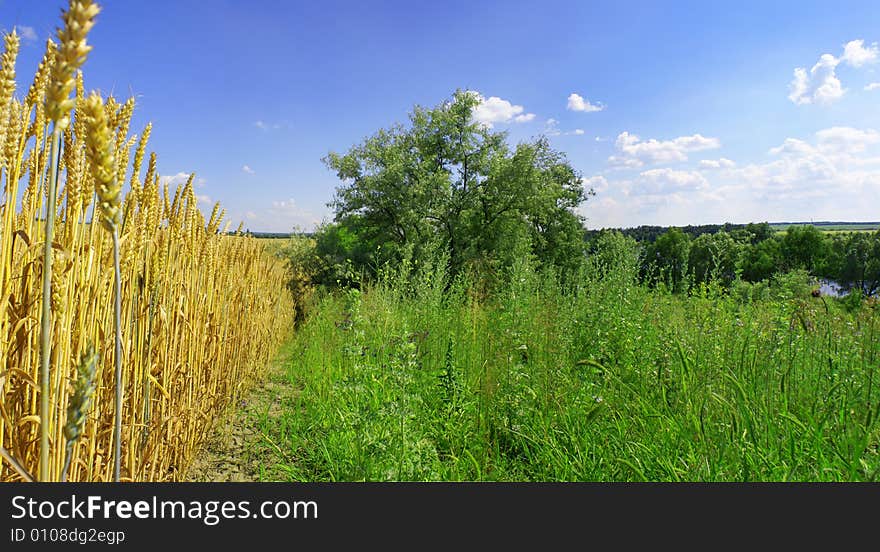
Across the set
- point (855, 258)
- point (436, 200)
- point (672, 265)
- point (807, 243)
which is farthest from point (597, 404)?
point (807, 243)

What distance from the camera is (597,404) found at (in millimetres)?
2818

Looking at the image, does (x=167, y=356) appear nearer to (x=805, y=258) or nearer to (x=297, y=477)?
(x=297, y=477)

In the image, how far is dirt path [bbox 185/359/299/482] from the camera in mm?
2975

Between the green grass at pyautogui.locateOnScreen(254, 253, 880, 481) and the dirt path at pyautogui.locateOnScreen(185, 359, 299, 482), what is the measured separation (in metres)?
0.10

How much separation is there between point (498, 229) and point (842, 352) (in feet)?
43.3

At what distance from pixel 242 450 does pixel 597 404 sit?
2.55 meters

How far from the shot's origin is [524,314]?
4.19 m

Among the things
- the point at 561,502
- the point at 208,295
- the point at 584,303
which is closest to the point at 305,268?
the point at 584,303

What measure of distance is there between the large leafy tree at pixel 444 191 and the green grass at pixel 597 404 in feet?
32.0

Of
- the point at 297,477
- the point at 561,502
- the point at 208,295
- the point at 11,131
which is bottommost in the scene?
the point at 297,477

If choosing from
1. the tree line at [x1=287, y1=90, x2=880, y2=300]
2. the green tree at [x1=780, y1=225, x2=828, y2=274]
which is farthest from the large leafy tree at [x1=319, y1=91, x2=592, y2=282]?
the green tree at [x1=780, y1=225, x2=828, y2=274]

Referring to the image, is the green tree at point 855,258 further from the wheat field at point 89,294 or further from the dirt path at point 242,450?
the wheat field at point 89,294

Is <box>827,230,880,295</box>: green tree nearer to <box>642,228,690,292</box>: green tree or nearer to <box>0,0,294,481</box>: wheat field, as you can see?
<box>642,228,690,292</box>: green tree

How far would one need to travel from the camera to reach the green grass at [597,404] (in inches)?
92.8
